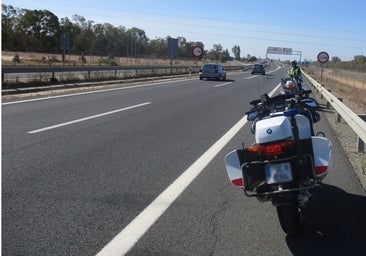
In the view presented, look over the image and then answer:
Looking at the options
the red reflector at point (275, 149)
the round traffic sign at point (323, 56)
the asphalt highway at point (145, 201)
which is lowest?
the asphalt highway at point (145, 201)

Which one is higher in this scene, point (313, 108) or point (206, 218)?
point (313, 108)

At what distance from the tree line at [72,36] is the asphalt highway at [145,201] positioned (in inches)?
2394

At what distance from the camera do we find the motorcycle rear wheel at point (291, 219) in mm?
4625

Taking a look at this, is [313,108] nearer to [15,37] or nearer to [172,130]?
[172,130]

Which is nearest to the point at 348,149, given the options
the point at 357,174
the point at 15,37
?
the point at 357,174

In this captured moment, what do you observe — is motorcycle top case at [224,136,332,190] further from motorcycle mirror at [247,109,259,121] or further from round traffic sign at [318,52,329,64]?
round traffic sign at [318,52,329,64]

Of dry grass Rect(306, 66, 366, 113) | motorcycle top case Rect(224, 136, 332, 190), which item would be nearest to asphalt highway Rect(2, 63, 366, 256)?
motorcycle top case Rect(224, 136, 332, 190)

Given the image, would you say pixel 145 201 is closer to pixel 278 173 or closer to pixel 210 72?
pixel 278 173

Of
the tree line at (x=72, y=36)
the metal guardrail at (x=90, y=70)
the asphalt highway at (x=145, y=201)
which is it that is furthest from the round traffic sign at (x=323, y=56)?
the tree line at (x=72, y=36)

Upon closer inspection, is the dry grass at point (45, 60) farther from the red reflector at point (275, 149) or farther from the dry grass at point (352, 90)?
the red reflector at point (275, 149)

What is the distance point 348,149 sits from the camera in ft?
31.3

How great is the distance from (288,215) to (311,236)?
0.33 m

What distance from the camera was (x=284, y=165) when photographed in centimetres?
455

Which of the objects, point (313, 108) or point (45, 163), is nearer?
point (313, 108)
